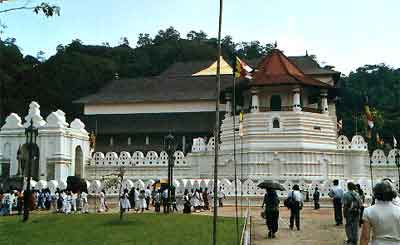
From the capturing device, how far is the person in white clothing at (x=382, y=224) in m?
5.82

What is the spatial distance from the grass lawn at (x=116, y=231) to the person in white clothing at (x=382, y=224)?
7926 mm

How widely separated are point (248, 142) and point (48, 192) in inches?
586

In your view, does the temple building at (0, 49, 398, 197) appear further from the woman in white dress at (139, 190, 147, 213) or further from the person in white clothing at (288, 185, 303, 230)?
the person in white clothing at (288, 185, 303, 230)

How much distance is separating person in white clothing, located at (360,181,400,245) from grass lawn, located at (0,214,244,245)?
793 centimetres

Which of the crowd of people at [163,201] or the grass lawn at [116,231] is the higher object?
the crowd of people at [163,201]

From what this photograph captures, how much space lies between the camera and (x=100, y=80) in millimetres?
75438

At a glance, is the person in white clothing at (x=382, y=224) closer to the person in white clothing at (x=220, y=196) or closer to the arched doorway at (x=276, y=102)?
the person in white clothing at (x=220, y=196)

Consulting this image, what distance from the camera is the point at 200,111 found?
52438mm

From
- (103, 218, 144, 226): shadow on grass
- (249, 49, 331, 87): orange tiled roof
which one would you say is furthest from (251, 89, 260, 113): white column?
(103, 218, 144, 226): shadow on grass

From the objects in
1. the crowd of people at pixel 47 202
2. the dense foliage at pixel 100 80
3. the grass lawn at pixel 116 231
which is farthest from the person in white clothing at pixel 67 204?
the dense foliage at pixel 100 80

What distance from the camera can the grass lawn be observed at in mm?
14095

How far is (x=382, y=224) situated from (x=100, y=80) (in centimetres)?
7145

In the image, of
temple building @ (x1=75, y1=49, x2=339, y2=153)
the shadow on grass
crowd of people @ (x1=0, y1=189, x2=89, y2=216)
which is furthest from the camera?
temple building @ (x1=75, y1=49, x2=339, y2=153)

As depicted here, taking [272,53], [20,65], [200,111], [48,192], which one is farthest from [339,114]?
[48,192]
